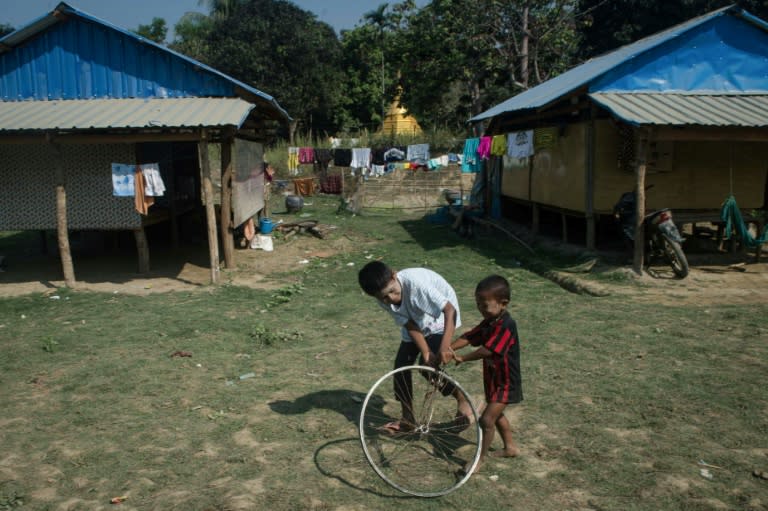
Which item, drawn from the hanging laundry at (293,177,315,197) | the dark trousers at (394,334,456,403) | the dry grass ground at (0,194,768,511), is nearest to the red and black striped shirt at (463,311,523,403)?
the dark trousers at (394,334,456,403)

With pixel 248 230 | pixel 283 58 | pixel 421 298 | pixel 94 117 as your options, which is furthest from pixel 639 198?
pixel 283 58

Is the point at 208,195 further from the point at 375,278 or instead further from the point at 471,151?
the point at 471,151

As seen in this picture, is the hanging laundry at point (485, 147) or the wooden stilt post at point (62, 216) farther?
the hanging laundry at point (485, 147)

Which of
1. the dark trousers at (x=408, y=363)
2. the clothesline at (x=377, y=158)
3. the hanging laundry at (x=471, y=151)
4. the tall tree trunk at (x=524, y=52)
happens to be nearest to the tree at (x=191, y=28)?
the clothesline at (x=377, y=158)

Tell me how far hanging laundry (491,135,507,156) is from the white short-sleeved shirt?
1177 centimetres

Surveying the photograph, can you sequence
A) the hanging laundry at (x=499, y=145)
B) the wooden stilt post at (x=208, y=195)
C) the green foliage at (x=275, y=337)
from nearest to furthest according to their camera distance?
the green foliage at (x=275, y=337) → the wooden stilt post at (x=208, y=195) → the hanging laundry at (x=499, y=145)

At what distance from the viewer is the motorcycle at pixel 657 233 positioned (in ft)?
31.9

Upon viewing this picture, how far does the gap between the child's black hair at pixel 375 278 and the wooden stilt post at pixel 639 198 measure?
289 inches

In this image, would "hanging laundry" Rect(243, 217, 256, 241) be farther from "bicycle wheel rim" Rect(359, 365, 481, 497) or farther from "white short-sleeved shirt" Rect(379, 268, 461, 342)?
"white short-sleeved shirt" Rect(379, 268, 461, 342)

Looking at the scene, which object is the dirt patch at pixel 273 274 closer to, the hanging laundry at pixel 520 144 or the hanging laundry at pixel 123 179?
the hanging laundry at pixel 123 179

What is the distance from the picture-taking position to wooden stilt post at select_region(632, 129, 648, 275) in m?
9.75

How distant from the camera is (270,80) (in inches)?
1335

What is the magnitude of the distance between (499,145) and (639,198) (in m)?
5.89

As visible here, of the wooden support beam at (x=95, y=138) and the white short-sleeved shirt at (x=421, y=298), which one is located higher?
the wooden support beam at (x=95, y=138)
